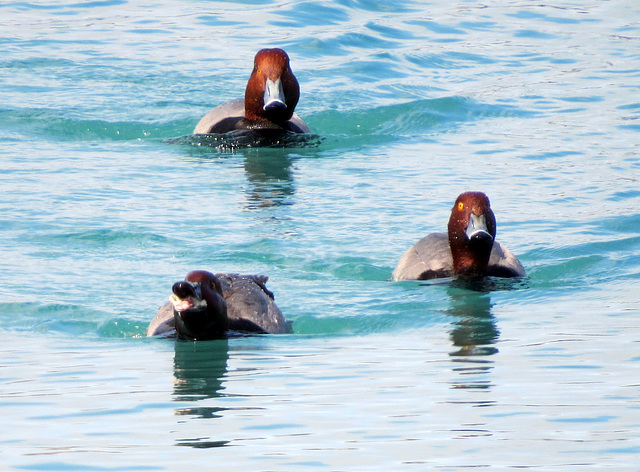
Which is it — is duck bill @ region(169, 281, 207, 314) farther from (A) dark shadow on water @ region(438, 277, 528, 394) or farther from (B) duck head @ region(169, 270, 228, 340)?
(A) dark shadow on water @ region(438, 277, 528, 394)

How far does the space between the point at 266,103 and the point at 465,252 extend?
222 inches

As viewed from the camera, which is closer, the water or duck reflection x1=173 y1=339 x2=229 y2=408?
the water

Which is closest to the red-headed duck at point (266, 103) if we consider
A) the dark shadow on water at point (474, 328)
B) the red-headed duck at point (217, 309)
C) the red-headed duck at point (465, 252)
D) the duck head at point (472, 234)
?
the red-headed duck at point (465, 252)

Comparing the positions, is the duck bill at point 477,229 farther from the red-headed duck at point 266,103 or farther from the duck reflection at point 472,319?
the red-headed duck at point 266,103

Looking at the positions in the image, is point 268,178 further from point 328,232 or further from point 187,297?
point 187,297

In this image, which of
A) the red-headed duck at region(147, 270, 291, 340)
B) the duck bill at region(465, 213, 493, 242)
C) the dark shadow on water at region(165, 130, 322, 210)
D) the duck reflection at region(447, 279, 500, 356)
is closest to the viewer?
the red-headed duck at region(147, 270, 291, 340)

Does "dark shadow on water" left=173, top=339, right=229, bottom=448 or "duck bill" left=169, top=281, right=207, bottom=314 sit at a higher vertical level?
"duck bill" left=169, top=281, right=207, bottom=314

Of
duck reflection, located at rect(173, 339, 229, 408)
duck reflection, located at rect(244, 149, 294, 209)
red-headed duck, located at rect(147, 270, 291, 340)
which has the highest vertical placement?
duck reflection, located at rect(244, 149, 294, 209)

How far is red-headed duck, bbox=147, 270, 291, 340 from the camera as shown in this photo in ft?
28.6

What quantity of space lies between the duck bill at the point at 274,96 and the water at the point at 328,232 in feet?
2.13

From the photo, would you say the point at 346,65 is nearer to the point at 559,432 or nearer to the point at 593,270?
the point at 593,270

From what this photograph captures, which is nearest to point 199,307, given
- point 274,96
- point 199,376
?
point 199,376

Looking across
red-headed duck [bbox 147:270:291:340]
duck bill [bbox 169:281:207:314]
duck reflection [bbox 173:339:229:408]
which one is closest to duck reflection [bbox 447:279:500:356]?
red-headed duck [bbox 147:270:291:340]

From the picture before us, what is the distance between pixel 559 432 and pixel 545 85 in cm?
1460
